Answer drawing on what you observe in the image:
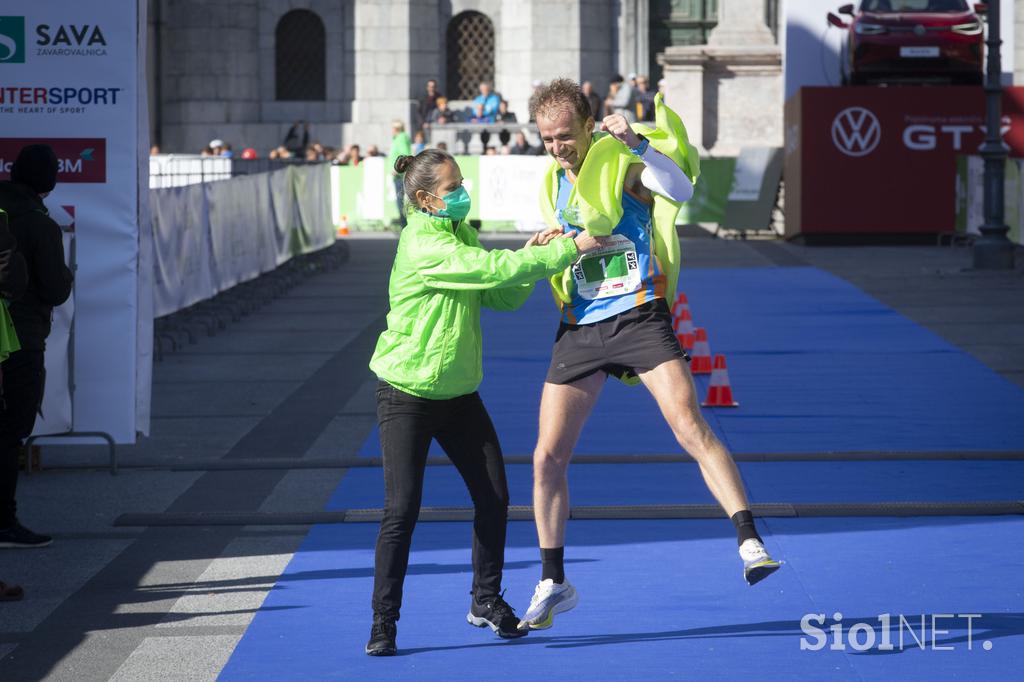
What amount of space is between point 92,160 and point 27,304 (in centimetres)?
148

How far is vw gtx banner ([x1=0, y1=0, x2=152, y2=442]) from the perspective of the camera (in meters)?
8.98

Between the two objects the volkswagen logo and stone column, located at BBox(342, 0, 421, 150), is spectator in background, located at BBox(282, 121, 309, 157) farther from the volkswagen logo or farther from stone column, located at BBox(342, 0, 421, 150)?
the volkswagen logo

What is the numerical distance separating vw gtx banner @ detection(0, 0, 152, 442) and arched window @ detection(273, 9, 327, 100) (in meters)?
38.0

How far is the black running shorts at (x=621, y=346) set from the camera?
6.15 metres

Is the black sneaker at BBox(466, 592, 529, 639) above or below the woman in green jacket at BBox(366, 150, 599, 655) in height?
below

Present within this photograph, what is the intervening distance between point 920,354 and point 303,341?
5.72 metres

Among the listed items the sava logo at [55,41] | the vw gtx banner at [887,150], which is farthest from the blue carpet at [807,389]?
the vw gtx banner at [887,150]

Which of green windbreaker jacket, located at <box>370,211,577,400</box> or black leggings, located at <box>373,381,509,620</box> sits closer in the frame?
green windbreaker jacket, located at <box>370,211,577,400</box>

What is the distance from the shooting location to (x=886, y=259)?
25578 millimetres

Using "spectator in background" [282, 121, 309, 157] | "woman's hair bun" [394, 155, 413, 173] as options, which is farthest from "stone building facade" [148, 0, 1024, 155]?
"woman's hair bun" [394, 155, 413, 173]

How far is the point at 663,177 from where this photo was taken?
20.2 ft

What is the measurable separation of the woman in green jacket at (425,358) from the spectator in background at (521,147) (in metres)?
29.2

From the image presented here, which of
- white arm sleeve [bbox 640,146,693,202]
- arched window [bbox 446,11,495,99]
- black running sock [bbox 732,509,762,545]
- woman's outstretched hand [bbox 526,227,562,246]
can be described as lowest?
black running sock [bbox 732,509,762,545]

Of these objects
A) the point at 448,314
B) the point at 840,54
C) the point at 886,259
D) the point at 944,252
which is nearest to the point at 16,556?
the point at 448,314
